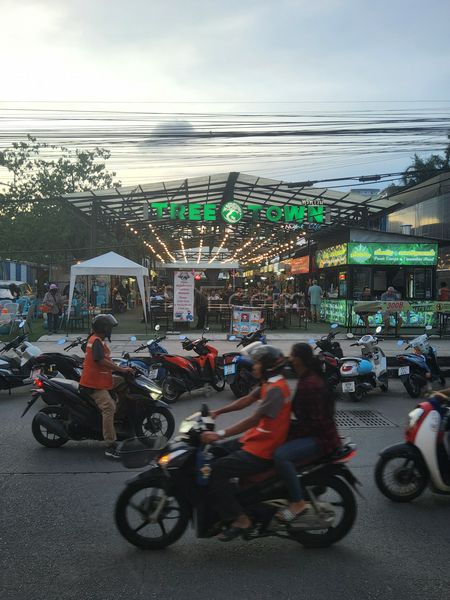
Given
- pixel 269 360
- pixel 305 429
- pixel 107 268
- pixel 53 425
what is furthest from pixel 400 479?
pixel 107 268

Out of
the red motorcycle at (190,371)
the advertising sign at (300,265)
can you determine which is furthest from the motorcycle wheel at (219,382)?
the advertising sign at (300,265)

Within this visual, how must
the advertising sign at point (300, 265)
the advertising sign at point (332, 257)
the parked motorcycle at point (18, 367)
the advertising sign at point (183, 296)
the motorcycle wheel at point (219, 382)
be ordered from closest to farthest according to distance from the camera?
the parked motorcycle at point (18, 367) → the motorcycle wheel at point (219, 382) → the advertising sign at point (183, 296) → the advertising sign at point (332, 257) → the advertising sign at point (300, 265)

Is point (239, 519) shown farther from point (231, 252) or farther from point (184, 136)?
point (231, 252)

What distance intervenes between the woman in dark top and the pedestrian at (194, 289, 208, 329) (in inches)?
571

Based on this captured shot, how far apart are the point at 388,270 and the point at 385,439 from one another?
14434mm

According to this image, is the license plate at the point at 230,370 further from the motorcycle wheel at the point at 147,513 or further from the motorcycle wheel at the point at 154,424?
the motorcycle wheel at the point at 147,513

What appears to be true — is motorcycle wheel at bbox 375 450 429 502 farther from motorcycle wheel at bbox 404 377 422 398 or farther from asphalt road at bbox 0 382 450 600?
motorcycle wheel at bbox 404 377 422 398

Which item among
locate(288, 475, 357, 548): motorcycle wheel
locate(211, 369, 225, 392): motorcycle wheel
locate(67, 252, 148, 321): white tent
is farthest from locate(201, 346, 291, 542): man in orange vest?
locate(67, 252, 148, 321): white tent

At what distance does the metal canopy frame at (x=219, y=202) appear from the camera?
21.6 m

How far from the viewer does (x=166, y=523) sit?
A: 369cm

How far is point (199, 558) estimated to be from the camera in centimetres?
346

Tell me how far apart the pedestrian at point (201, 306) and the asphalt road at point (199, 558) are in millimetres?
13416

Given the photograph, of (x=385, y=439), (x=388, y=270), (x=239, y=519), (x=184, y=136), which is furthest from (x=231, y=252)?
(x=239, y=519)

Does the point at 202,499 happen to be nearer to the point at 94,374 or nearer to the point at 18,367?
the point at 94,374
